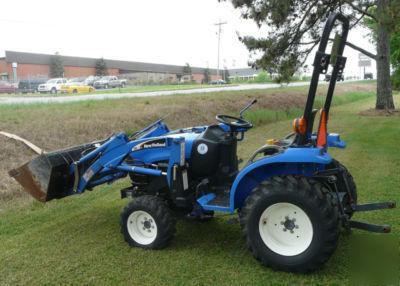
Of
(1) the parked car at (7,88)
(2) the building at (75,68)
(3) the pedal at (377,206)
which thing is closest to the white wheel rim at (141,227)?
(3) the pedal at (377,206)

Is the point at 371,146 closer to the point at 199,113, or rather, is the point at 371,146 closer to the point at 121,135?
the point at 199,113

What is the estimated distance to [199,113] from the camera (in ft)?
41.9

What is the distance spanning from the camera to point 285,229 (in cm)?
316

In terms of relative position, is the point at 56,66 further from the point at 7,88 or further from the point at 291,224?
the point at 291,224

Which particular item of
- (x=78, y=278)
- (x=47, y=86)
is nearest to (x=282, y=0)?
(x=78, y=278)

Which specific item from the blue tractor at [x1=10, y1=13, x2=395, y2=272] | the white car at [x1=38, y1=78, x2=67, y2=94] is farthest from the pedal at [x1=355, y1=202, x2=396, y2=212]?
the white car at [x1=38, y1=78, x2=67, y2=94]

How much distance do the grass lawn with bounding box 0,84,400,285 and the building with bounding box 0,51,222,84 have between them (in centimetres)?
3007

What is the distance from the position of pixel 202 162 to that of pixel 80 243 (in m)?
1.64

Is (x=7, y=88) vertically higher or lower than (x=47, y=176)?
higher

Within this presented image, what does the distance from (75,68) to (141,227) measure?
155ft

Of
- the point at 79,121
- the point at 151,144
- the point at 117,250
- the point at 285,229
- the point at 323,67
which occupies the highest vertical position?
the point at 323,67

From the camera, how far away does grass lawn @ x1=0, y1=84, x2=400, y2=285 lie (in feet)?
10.5

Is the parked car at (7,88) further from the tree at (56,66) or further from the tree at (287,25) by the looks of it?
the tree at (287,25)

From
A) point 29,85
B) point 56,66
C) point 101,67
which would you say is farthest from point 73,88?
point 101,67
